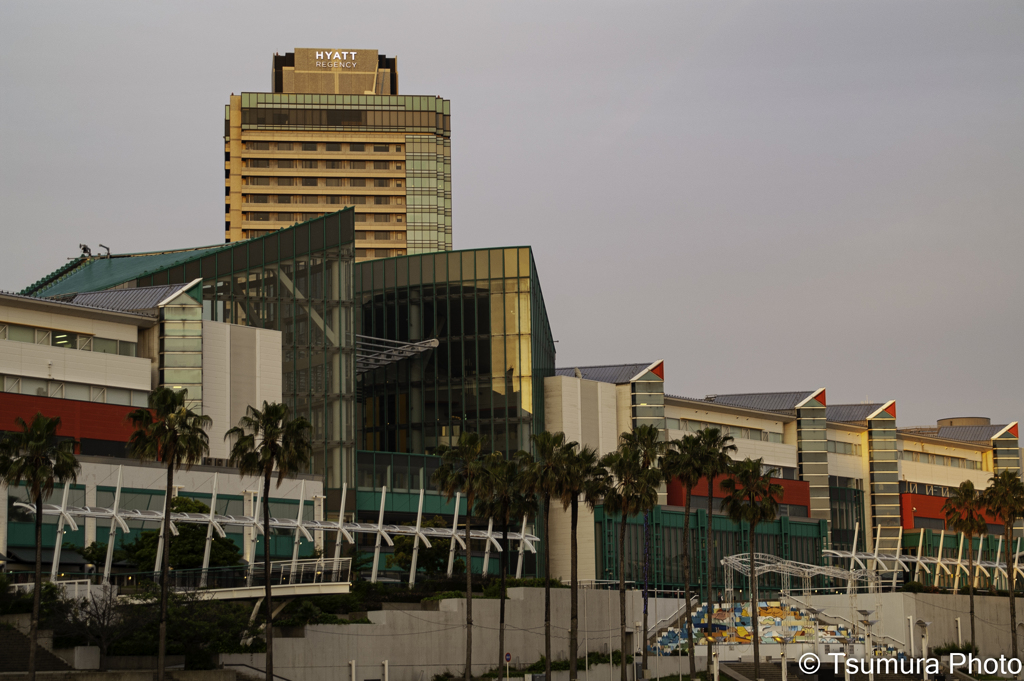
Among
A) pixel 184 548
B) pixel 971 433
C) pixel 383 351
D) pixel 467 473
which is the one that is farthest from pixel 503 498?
pixel 971 433

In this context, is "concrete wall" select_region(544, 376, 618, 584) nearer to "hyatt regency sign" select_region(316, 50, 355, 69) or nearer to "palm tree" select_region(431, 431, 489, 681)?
"palm tree" select_region(431, 431, 489, 681)

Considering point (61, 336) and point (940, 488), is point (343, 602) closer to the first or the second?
point (61, 336)

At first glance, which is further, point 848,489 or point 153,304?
point 848,489

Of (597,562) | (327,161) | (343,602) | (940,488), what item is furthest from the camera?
(327,161)

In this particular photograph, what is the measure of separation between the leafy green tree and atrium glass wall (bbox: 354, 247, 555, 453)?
126 ft

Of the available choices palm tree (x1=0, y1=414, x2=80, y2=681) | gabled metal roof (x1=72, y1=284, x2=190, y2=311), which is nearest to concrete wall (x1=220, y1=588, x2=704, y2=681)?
palm tree (x1=0, y1=414, x2=80, y2=681)

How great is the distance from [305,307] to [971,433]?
105 m

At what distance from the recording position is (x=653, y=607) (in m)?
105

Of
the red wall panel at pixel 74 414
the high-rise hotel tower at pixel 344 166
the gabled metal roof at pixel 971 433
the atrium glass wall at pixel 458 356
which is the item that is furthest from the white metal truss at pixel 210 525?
the gabled metal roof at pixel 971 433

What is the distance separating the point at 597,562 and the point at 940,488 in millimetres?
65203

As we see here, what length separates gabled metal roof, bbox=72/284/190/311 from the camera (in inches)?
3652

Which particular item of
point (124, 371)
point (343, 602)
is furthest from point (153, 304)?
point (343, 602)

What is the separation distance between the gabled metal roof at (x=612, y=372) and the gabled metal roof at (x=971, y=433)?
61694mm

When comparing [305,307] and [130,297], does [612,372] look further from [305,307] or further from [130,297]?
[130,297]
